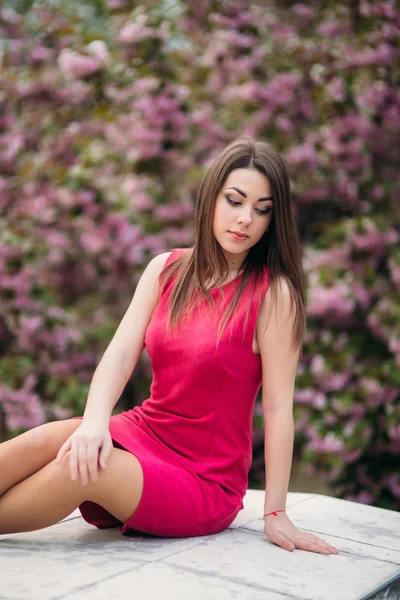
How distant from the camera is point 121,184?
3.88 m

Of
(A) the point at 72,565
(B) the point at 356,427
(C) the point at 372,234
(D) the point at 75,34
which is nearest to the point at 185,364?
(A) the point at 72,565

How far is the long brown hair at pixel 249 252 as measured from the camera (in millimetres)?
1936

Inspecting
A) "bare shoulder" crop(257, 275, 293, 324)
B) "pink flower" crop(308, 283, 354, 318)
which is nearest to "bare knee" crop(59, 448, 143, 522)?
"bare shoulder" crop(257, 275, 293, 324)

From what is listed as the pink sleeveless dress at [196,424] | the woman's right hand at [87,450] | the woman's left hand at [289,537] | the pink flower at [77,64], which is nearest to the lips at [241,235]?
the pink sleeveless dress at [196,424]

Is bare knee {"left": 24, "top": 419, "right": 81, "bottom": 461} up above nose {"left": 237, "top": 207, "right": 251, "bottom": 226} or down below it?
below

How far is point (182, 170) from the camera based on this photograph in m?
3.94

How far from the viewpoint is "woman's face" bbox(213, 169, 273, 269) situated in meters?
1.91

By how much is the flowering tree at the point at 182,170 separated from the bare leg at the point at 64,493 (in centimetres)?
161

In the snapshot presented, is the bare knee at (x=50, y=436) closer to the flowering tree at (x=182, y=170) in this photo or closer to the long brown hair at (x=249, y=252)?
the long brown hair at (x=249, y=252)

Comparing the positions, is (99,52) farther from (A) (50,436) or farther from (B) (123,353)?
(A) (50,436)

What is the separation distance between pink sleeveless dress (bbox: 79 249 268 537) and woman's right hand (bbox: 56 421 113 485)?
92 millimetres

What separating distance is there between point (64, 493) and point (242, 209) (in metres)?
0.81

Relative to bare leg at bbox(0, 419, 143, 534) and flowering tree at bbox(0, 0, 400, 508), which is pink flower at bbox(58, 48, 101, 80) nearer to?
flowering tree at bbox(0, 0, 400, 508)

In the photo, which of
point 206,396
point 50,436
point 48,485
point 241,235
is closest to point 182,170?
point 241,235
